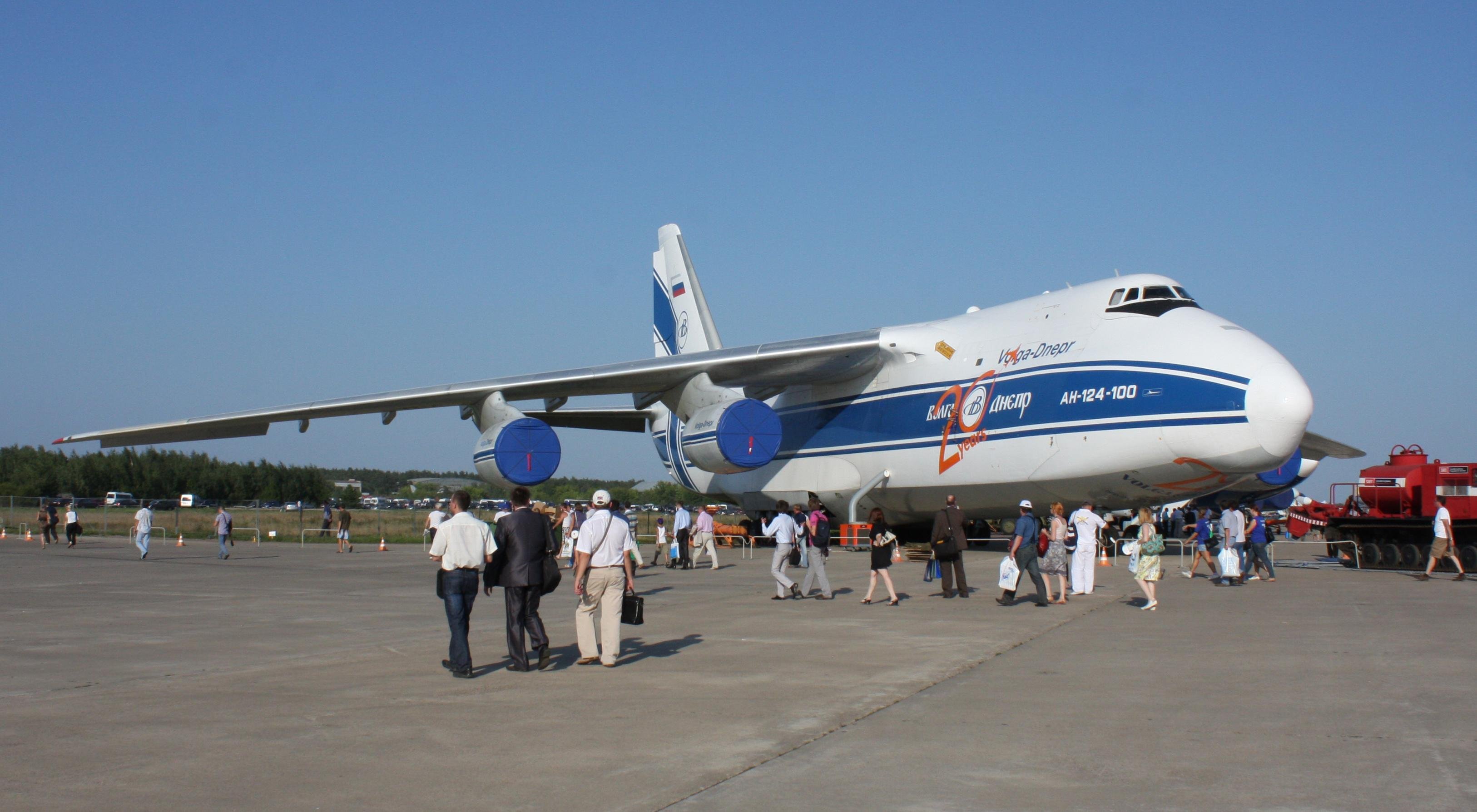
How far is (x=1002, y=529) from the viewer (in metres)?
29.9

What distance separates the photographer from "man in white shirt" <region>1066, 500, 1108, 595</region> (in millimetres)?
14617

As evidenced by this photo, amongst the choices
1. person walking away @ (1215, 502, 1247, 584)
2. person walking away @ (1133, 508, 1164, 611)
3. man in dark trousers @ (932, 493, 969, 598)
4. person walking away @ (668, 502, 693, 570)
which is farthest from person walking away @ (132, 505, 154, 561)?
person walking away @ (1215, 502, 1247, 584)

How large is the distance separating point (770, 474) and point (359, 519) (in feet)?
103

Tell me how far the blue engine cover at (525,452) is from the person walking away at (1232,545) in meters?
11.3

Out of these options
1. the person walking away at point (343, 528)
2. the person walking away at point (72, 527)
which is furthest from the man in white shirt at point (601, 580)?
the person walking away at point (72, 527)

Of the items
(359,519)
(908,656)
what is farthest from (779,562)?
(359,519)

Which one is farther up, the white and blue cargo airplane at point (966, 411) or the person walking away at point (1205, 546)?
the white and blue cargo airplane at point (966, 411)

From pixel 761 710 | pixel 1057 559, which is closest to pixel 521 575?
pixel 761 710

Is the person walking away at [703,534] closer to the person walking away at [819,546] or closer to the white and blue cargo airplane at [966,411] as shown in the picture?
the white and blue cargo airplane at [966,411]

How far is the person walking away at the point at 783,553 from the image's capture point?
14266mm

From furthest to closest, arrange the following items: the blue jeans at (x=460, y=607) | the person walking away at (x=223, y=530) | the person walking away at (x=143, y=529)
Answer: the person walking away at (x=223, y=530)
the person walking away at (x=143, y=529)
the blue jeans at (x=460, y=607)

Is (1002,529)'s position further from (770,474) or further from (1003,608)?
(1003,608)

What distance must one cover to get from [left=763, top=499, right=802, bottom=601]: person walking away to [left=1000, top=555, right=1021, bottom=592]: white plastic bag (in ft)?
8.29

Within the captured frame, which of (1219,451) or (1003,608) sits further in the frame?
(1219,451)
